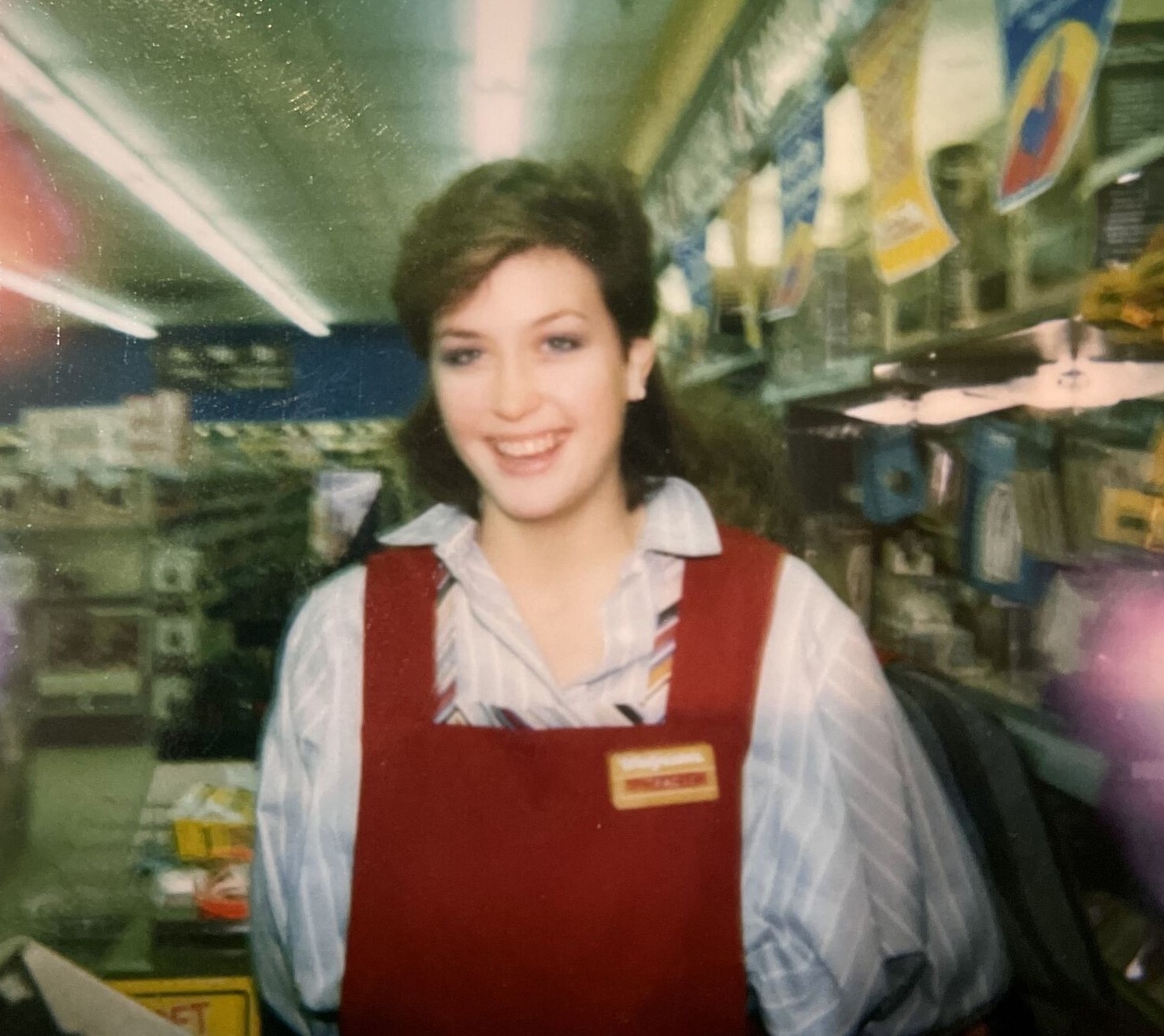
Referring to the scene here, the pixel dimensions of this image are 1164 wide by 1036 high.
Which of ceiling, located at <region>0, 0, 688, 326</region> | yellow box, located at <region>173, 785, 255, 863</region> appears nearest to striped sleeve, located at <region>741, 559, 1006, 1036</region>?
ceiling, located at <region>0, 0, 688, 326</region>

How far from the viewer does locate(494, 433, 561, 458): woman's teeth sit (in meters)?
1.08

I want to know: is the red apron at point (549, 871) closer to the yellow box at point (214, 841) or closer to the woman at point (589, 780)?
the woman at point (589, 780)

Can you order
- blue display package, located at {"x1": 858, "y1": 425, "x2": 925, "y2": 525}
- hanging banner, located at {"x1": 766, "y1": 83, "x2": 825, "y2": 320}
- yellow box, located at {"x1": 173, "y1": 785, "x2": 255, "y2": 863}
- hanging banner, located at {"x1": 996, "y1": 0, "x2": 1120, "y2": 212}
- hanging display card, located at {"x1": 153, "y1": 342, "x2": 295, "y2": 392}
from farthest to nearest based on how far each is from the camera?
blue display package, located at {"x1": 858, "y1": 425, "x2": 925, "y2": 525}, yellow box, located at {"x1": 173, "y1": 785, "x2": 255, "y2": 863}, hanging banner, located at {"x1": 766, "y1": 83, "x2": 825, "y2": 320}, hanging display card, located at {"x1": 153, "y1": 342, "x2": 295, "y2": 392}, hanging banner, located at {"x1": 996, "y1": 0, "x2": 1120, "y2": 212}

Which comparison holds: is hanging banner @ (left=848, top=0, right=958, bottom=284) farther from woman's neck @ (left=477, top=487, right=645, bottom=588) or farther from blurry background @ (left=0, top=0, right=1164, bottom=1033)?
woman's neck @ (left=477, top=487, right=645, bottom=588)

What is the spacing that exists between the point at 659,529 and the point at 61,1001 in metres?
1.10

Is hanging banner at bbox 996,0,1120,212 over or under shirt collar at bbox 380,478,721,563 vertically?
over

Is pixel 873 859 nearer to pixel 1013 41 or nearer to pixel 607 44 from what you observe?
pixel 1013 41

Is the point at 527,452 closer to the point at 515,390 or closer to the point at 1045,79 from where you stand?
the point at 515,390

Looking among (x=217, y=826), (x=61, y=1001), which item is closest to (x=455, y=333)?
(x=217, y=826)

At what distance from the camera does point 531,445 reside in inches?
42.6

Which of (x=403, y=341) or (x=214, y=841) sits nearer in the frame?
(x=403, y=341)

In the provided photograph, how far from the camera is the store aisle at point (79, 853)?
1.49 metres

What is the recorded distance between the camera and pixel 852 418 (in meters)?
1.73

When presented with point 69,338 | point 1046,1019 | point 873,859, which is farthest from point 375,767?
point 1046,1019
